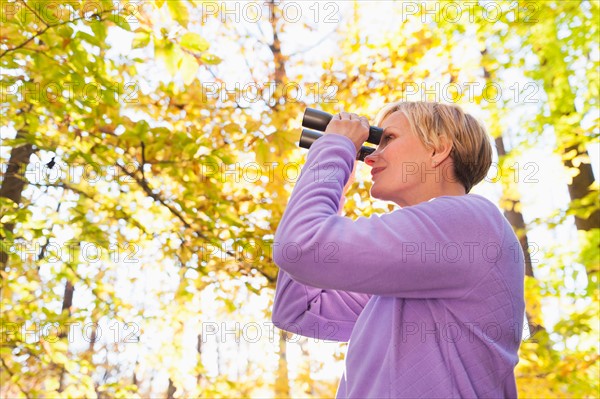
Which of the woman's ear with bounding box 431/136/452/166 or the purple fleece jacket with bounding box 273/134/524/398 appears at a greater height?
the woman's ear with bounding box 431/136/452/166

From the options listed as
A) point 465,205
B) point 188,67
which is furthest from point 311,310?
point 188,67

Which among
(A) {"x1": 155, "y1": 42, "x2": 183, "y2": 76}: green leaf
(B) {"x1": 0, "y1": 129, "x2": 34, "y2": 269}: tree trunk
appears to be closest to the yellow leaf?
(A) {"x1": 155, "y1": 42, "x2": 183, "y2": 76}: green leaf

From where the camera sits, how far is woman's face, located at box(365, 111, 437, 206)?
1344 millimetres

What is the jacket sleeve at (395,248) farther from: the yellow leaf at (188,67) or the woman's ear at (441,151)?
the yellow leaf at (188,67)

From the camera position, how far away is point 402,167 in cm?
136

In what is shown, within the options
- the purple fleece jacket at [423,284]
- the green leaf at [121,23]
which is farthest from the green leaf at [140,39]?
the purple fleece jacket at [423,284]

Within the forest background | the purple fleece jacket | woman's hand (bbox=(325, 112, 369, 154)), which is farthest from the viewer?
the forest background

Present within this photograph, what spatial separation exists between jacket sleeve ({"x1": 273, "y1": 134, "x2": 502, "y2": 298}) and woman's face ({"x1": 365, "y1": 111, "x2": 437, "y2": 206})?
20 centimetres

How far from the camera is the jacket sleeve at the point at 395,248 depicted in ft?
3.41

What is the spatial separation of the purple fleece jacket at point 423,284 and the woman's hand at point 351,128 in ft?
0.73

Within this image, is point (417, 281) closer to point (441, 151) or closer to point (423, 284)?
point (423, 284)

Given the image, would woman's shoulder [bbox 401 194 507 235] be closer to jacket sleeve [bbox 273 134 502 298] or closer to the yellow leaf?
jacket sleeve [bbox 273 134 502 298]

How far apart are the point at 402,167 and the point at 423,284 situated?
0.40 m

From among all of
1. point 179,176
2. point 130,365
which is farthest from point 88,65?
point 130,365
